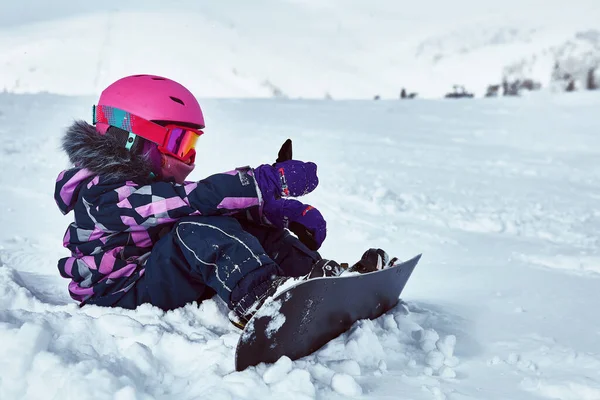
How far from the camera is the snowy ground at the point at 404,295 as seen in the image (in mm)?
1654

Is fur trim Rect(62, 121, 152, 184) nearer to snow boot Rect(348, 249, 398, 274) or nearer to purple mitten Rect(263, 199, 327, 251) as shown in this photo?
purple mitten Rect(263, 199, 327, 251)

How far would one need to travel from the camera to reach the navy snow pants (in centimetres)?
206

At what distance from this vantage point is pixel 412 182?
6844mm

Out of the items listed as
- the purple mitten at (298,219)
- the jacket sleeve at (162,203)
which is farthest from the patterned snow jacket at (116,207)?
the purple mitten at (298,219)

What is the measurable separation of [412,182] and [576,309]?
4073 millimetres

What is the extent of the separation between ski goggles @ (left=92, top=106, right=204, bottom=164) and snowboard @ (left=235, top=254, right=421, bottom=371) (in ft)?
3.12

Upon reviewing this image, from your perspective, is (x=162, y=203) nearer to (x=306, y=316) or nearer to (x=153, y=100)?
(x=153, y=100)

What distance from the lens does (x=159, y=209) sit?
2.21 meters

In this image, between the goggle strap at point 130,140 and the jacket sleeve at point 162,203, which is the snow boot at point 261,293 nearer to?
the jacket sleeve at point 162,203

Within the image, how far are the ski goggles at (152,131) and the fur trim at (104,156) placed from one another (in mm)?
58

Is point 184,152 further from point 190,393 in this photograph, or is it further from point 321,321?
point 190,393

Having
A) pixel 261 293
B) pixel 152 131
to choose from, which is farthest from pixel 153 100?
pixel 261 293

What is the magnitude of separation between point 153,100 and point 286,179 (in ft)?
2.20

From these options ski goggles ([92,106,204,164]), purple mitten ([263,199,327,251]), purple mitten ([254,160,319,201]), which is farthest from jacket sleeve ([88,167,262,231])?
purple mitten ([263,199,327,251])
